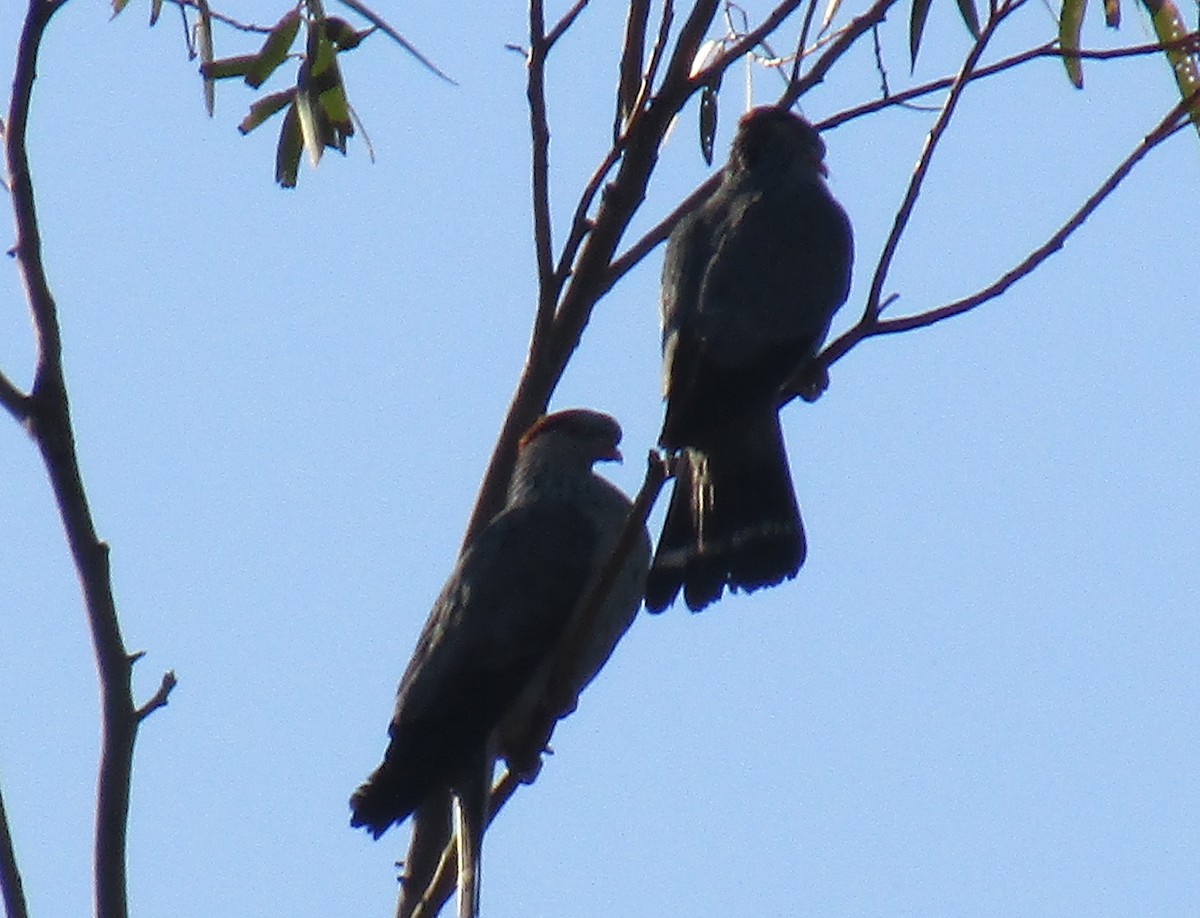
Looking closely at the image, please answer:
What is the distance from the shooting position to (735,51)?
16.7 feet

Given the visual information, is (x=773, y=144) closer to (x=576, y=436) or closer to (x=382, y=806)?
(x=576, y=436)

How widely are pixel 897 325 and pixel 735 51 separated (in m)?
0.97

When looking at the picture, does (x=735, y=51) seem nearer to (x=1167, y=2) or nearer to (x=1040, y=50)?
(x=1040, y=50)

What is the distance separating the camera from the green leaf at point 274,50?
550cm

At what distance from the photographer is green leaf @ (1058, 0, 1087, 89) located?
5461mm

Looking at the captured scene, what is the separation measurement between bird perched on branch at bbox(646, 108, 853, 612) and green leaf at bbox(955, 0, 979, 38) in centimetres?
89

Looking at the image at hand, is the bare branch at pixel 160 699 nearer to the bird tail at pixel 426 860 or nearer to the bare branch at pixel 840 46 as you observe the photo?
the bird tail at pixel 426 860

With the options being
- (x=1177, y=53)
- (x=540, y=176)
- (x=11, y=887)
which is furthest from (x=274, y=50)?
(x=11, y=887)

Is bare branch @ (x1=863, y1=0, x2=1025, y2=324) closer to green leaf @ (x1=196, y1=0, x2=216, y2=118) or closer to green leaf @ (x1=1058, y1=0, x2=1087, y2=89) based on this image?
green leaf @ (x1=1058, y1=0, x2=1087, y2=89)

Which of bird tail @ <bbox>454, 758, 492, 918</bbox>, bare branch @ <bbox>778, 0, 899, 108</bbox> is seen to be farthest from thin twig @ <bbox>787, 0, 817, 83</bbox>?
bird tail @ <bbox>454, 758, 492, 918</bbox>

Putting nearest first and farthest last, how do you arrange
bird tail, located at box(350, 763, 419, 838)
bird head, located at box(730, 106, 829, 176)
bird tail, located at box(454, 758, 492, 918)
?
1. bird tail, located at box(454, 758, 492, 918)
2. bird tail, located at box(350, 763, 419, 838)
3. bird head, located at box(730, 106, 829, 176)

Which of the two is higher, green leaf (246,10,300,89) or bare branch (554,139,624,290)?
green leaf (246,10,300,89)

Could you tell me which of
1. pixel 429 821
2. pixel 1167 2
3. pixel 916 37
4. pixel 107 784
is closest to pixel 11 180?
pixel 107 784

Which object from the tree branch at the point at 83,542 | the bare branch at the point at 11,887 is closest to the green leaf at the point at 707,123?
the tree branch at the point at 83,542
